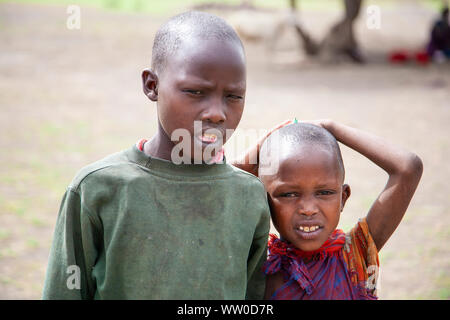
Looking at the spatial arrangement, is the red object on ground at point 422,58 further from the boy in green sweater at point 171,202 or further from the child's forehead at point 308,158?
the boy in green sweater at point 171,202

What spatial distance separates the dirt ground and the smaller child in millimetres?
1724

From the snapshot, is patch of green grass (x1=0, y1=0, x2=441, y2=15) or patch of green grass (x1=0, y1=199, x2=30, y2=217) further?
patch of green grass (x1=0, y1=0, x2=441, y2=15)

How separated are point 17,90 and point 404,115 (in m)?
6.69

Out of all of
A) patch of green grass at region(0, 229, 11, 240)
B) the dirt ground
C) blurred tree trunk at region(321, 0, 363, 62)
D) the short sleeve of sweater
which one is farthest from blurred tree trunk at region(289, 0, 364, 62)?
the short sleeve of sweater

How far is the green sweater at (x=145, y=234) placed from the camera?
170cm

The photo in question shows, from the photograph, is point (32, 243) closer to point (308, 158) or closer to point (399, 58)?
point (308, 158)

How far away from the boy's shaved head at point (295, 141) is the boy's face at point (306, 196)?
2 cm

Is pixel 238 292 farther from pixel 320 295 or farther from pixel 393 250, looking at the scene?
pixel 393 250

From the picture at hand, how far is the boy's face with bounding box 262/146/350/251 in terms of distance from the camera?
2055 millimetres

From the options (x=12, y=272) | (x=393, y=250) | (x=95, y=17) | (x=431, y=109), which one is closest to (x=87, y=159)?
(x=12, y=272)

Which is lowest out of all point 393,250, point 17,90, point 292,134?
point 393,250

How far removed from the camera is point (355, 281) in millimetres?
2152

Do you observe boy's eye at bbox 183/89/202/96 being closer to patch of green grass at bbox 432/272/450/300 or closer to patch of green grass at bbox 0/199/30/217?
patch of green grass at bbox 432/272/450/300
